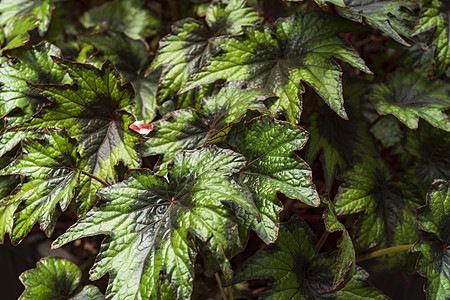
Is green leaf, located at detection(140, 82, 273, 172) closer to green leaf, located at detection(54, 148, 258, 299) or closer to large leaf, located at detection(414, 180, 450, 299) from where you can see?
green leaf, located at detection(54, 148, 258, 299)

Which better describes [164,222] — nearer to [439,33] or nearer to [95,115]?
[95,115]

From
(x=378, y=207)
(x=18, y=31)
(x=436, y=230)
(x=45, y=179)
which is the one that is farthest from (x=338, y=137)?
(x=18, y=31)

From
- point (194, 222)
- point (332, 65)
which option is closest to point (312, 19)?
point (332, 65)

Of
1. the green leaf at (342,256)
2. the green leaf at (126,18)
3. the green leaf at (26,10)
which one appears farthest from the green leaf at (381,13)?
the green leaf at (26,10)

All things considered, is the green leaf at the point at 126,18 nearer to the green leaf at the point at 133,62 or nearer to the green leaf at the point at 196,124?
the green leaf at the point at 133,62

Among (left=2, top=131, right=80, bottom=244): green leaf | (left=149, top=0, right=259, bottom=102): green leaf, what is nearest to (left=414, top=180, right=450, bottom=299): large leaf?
(left=149, top=0, right=259, bottom=102): green leaf
